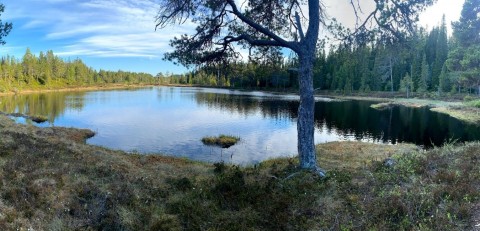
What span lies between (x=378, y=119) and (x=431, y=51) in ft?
249

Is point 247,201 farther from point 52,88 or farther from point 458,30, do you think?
point 52,88

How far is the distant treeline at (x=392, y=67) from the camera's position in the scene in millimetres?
13570

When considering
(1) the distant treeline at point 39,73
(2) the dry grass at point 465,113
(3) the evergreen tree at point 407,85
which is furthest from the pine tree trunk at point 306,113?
(1) the distant treeline at point 39,73

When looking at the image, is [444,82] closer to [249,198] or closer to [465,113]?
[465,113]

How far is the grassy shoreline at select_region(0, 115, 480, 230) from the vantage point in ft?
22.8

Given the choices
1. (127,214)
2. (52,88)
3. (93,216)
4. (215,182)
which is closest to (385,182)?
(215,182)

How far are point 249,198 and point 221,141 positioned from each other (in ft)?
64.6

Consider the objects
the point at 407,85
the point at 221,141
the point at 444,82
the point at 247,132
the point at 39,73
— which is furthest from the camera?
the point at 39,73

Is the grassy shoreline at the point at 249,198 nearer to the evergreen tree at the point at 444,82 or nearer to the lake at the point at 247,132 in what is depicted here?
the lake at the point at 247,132

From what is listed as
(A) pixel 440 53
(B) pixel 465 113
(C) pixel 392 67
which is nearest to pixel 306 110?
(B) pixel 465 113

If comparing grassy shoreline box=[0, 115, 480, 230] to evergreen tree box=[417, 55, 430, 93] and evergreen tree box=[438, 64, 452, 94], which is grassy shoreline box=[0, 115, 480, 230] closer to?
evergreen tree box=[438, 64, 452, 94]

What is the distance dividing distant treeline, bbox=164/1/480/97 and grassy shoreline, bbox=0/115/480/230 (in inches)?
199

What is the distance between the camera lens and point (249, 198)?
29.6ft

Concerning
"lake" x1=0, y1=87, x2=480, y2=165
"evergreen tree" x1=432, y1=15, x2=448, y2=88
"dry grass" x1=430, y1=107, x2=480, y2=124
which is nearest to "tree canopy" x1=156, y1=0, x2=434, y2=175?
"lake" x1=0, y1=87, x2=480, y2=165
